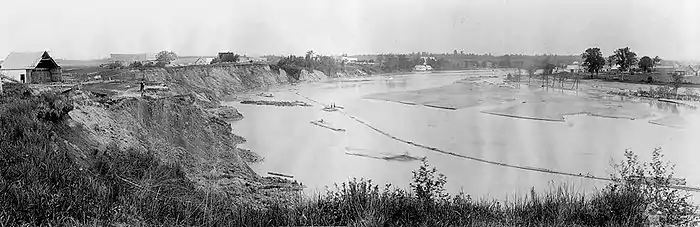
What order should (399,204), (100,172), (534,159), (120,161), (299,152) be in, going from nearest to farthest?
(399,204)
(100,172)
(120,161)
(534,159)
(299,152)

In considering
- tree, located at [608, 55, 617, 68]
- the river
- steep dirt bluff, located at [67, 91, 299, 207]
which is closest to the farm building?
steep dirt bluff, located at [67, 91, 299, 207]

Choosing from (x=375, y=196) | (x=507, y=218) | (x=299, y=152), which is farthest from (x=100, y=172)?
(x=299, y=152)

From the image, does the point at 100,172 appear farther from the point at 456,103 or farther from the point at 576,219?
the point at 456,103

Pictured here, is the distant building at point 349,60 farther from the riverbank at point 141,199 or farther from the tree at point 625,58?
the riverbank at point 141,199

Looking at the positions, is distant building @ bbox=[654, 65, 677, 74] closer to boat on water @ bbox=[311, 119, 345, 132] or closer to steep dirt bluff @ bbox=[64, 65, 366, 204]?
boat on water @ bbox=[311, 119, 345, 132]

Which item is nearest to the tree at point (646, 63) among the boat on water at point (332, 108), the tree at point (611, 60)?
the tree at point (611, 60)

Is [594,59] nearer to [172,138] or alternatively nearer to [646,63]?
[646,63]
